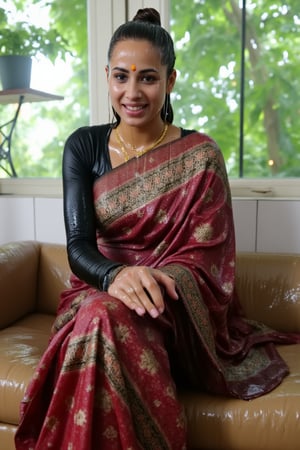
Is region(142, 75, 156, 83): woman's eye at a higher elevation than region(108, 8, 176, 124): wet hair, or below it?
below

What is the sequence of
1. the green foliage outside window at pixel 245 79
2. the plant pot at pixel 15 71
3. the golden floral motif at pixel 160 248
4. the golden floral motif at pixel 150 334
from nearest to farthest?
the golden floral motif at pixel 150 334, the golden floral motif at pixel 160 248, the green foliage outside window at pixel 245 79, the plant pot at pixel 15 71

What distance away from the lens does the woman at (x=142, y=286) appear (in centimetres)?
103

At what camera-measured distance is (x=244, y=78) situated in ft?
6.74

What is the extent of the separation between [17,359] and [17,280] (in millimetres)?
443

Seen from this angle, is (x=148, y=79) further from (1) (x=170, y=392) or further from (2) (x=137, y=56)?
(1) (x=170, y=392)

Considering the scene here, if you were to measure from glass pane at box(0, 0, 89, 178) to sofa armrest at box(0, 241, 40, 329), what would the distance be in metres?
0.63

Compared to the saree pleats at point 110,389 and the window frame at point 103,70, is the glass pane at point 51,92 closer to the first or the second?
the window frame at point 103,70

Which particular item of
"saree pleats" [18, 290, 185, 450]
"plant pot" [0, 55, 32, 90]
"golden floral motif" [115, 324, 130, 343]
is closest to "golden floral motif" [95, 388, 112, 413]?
"saree pleats" [18, 290, 185, 450]

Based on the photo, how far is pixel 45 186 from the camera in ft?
7.72

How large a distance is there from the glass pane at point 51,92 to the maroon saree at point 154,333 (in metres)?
1.02

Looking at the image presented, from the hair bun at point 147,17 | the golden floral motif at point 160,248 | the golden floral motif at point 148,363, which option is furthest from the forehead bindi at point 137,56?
the golden floral motif at point 148,363

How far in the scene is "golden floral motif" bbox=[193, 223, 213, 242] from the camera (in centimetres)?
135

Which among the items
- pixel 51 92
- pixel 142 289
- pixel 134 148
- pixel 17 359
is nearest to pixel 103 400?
pixel 142 289

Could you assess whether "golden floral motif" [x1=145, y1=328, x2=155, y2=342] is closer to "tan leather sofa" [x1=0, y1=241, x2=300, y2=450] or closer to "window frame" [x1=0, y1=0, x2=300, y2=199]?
"tan leather sofa" [x1=0, y1=241, x2=300, y2=450]
